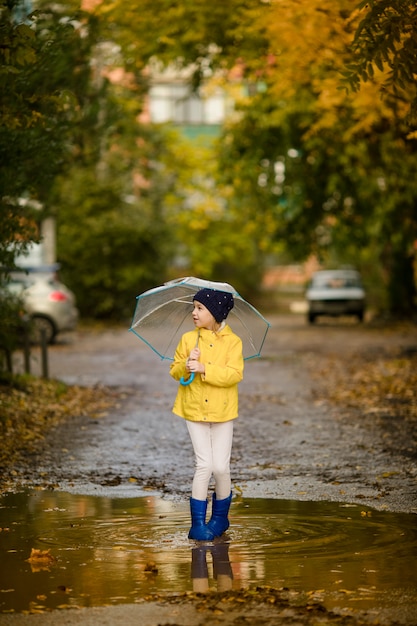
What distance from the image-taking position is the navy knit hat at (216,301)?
24.3ft

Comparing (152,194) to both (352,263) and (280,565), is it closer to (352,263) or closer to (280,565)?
(352,263)

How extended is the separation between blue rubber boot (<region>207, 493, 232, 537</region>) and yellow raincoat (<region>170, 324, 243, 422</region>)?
0.52m

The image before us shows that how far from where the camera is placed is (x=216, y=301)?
742 cm

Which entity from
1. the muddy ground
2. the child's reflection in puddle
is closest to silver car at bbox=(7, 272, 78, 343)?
the muddy ground

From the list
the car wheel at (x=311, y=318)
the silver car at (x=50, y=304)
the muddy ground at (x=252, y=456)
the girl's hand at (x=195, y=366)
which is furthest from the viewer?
the car wheel at (x=311, y=318)

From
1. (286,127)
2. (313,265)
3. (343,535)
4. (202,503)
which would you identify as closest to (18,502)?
(202,503)

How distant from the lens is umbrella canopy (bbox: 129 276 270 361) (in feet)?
26.0

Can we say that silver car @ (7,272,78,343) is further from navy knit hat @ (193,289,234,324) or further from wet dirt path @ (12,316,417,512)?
navy knit hat @ (193,289,234,324)

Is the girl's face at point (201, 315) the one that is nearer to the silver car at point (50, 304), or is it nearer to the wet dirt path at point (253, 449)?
the wet dirt path at point (253, 449)

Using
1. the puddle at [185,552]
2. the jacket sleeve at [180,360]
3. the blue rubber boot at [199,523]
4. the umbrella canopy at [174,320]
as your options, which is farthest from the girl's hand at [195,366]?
the puddle at [185,552]

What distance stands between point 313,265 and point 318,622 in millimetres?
61157

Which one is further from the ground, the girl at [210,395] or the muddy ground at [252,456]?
the girl at [210,395]

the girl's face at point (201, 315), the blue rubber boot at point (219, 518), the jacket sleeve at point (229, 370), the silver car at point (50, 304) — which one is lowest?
the silver car at point (50, 304)

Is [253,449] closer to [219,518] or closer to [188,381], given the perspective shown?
→ [219,518]
